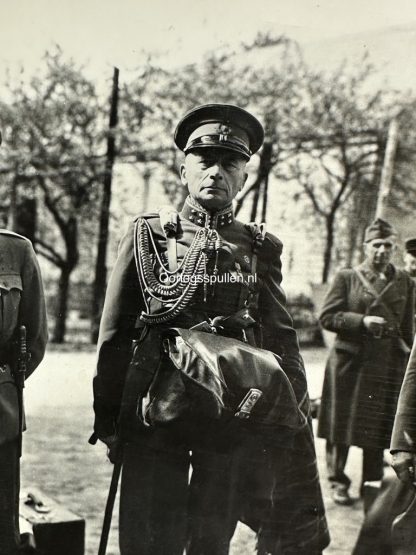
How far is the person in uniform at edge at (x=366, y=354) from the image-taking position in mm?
2525

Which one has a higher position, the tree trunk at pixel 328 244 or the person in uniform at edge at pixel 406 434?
the tree trunk at pixel 328 244

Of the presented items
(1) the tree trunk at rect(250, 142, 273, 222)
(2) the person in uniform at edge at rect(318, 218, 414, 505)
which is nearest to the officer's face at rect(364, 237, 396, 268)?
(2) the person in uniform at edge at rect(318, 218, 414, 505)

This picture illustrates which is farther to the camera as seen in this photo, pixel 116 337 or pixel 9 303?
pixel 9 303

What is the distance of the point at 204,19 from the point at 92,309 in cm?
116

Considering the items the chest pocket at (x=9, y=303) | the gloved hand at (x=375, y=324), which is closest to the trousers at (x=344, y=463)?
the gloved hand at (x=375, y=324)

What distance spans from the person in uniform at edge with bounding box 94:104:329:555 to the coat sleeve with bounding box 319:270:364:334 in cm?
79

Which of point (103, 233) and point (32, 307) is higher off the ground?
point (103, 233)

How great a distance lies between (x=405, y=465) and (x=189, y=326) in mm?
767

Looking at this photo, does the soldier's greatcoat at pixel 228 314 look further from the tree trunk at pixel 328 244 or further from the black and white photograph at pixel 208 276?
the tree trunk at pixel 328 244

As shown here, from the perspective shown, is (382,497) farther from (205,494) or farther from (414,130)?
(414,130)

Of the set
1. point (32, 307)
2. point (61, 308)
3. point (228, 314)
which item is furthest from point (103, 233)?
point (228, 314)

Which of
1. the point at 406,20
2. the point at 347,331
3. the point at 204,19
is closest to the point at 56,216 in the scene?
the point at 204,19

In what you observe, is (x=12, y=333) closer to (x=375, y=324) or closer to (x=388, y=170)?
(x=375, y=324)

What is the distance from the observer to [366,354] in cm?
266
